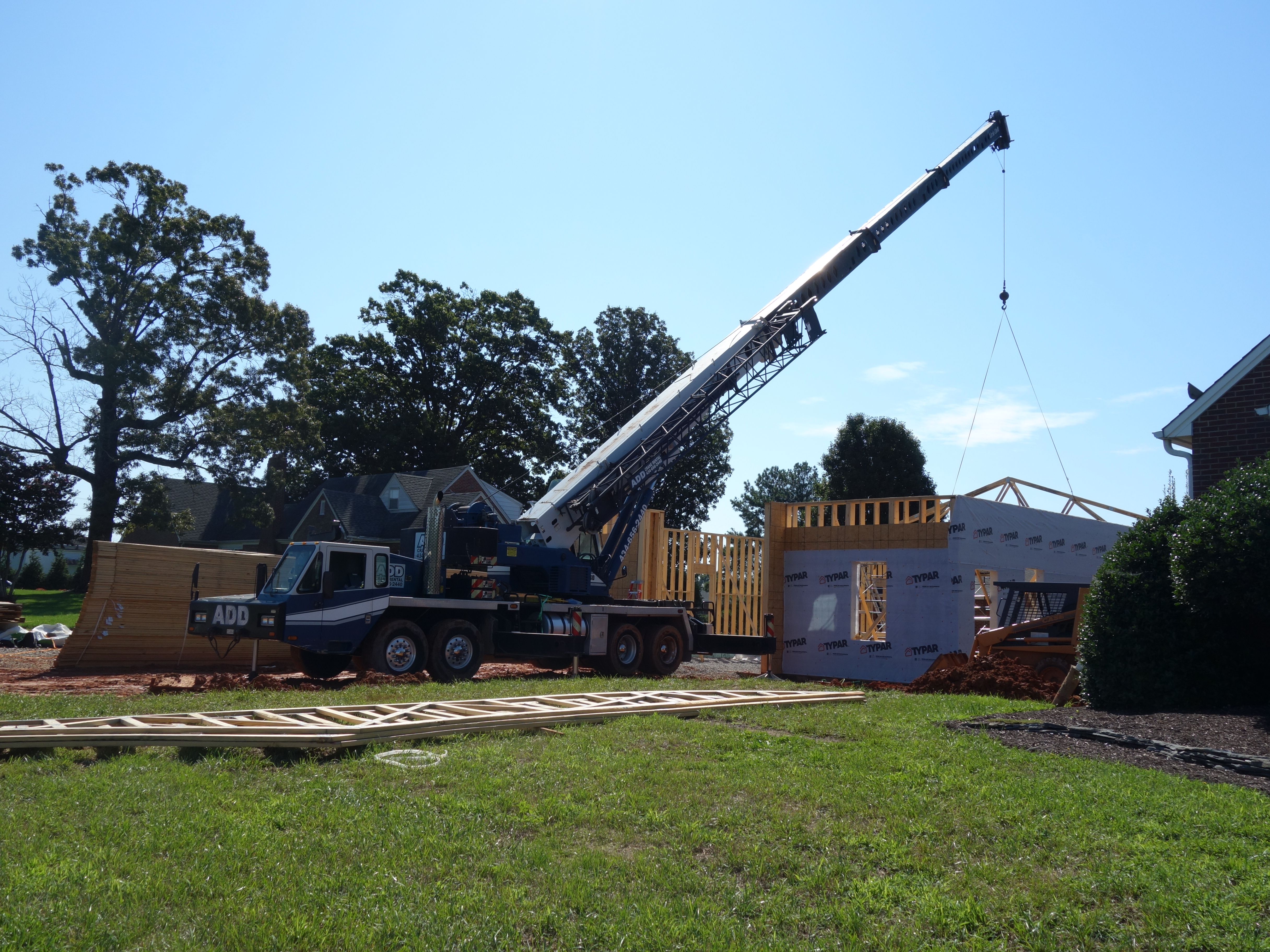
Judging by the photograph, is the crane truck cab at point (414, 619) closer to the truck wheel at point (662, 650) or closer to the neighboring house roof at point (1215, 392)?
the truck wheel at point (662, 650)

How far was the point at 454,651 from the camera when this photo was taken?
1664 cm

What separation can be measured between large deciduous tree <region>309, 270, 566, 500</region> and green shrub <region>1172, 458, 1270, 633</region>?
139ft

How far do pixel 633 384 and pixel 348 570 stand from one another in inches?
1469

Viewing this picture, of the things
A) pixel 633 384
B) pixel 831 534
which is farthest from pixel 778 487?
pixel 831 534

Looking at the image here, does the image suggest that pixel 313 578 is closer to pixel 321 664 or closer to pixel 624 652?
pixel 321 664

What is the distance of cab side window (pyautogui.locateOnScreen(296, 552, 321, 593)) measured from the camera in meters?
15.3

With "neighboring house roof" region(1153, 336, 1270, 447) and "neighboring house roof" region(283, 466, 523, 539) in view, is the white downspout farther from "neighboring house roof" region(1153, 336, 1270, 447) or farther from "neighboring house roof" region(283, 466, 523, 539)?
"neighboring house roof" region(283, 466, 523, 539)

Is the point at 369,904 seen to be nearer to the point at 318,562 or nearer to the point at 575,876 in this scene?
the point at 575,876

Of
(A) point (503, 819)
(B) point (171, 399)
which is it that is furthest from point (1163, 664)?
(B) point (171, 399)

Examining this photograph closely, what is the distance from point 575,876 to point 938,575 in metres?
16.0

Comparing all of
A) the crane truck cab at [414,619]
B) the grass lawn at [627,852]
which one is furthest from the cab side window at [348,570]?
the grass lawn at [627,852]

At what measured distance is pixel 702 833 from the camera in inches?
228

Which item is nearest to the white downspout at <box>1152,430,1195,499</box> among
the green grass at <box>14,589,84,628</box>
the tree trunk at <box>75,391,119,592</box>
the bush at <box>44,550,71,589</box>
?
the green grass at <box>14,589,84,628</box>

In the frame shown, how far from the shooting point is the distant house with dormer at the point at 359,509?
4275 cm
